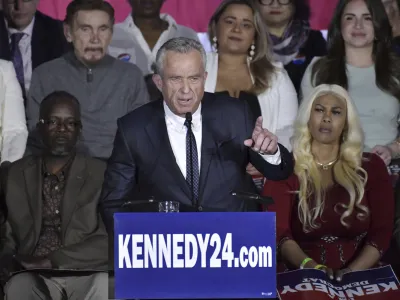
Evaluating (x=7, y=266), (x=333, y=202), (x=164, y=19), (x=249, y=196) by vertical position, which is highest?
(x=164, y=19)

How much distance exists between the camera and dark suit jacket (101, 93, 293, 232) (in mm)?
3570

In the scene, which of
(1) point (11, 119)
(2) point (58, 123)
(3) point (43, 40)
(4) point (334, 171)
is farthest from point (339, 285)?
(3) point (43, 40)

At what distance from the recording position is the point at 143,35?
18.5 feet

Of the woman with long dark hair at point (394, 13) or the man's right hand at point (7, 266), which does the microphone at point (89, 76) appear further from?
the woman with long dark hair at point (394, 13)

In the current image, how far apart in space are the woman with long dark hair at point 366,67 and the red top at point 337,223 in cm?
65

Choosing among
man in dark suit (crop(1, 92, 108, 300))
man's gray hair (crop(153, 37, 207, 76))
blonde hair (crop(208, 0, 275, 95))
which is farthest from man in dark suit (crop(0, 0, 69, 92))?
man's gray hair (crop(153, 37, 207, 76))

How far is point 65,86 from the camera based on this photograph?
209 inches

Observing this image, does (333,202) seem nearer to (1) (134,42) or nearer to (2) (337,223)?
(2) (337,223)

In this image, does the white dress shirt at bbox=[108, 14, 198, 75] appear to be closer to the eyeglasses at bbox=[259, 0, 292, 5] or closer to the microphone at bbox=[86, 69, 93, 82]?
the microphone at bbox=[86, 69, 93, 82]

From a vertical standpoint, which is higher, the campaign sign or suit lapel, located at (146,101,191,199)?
suit lapel, located at (146,101,191,199)

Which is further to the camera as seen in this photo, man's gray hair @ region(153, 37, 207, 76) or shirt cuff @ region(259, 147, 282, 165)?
man's gray hair @ region(153, 37, 207, 76)

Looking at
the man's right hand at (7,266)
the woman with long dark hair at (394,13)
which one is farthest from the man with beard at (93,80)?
the woman with long dark hair at (394,13)

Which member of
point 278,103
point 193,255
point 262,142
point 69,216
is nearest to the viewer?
point 193,255

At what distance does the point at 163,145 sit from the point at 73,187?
3.96 feet
